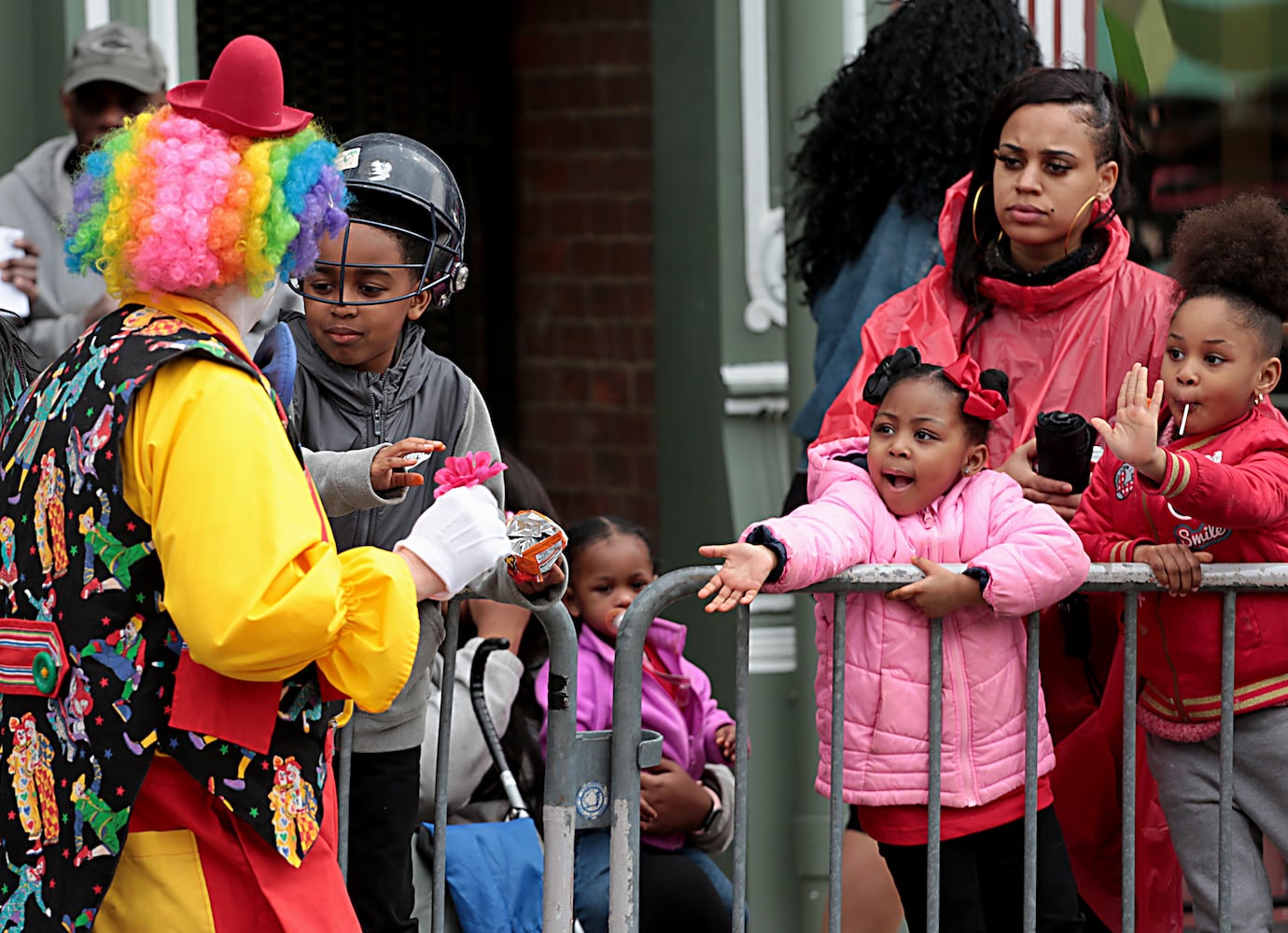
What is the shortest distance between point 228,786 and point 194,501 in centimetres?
40

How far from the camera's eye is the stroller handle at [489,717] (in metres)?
3.67

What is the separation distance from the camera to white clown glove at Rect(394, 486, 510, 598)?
2486mm

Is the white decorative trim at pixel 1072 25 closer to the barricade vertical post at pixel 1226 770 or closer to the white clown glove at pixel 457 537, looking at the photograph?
the barricade vertical post at pixel 1226 770

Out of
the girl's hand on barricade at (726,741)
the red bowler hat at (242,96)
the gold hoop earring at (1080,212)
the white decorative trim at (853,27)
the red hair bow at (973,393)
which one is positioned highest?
the white decorative trim at (853,27)

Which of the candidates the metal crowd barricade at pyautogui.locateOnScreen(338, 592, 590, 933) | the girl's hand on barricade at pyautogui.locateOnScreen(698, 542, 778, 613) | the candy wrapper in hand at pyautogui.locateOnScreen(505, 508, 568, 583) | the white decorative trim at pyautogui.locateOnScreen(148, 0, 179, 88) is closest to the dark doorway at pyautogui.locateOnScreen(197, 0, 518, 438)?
the white decorative trim at pyautogui.locateOnScreen(148, 0, 179, 88)

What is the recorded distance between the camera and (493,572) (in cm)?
310

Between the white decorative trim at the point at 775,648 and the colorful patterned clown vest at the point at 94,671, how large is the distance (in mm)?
2780

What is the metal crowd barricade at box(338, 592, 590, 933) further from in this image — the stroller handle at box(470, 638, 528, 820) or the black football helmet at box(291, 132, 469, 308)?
the black football helmet at box(291, 132, 469, 308)

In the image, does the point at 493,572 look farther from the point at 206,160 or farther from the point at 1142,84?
the point at 1142,84

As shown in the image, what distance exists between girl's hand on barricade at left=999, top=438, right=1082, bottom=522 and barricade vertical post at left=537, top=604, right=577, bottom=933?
914 millimetres

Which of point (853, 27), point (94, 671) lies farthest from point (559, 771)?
point (853, 27)

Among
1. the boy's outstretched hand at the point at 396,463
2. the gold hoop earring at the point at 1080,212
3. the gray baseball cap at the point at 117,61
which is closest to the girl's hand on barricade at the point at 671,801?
the boy's outstretched hand at the point at 396,463

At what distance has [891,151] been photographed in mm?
4086

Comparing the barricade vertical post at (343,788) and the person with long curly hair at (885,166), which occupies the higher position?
the person with long curly hair at (885,166)
